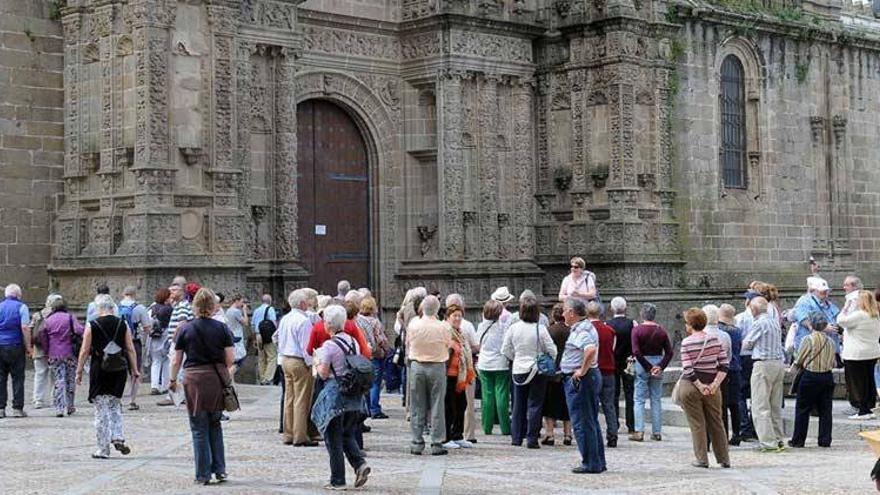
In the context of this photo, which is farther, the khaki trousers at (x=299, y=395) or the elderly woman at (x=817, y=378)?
the elderly woman at (x=817, y=378)

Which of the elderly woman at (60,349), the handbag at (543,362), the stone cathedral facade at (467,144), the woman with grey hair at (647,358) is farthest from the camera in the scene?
the stone cathedral facade at (467,144)

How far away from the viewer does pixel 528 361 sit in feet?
53.8

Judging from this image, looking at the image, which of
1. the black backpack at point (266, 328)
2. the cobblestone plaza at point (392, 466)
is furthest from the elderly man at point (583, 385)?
the black backpack at point (266, 328)

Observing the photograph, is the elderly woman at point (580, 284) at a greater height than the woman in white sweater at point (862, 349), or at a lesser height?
greater

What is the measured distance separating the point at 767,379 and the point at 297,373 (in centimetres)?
549

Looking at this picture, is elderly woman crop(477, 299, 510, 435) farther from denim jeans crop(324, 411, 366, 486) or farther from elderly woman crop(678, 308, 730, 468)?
denim jeans crop(324, 411, 366, 486)

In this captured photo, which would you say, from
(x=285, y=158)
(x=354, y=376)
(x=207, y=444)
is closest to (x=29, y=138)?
(x=285, y=158)

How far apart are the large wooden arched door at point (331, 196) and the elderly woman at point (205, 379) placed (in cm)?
1307

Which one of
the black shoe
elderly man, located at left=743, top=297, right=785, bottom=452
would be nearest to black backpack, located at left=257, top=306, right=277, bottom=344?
the black shoe

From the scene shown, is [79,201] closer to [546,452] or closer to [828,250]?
[546,452]

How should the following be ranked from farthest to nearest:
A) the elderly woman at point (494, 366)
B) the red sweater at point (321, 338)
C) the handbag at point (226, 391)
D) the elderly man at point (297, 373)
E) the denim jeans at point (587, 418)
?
the elderly woman at point (494, 366)
the elderly man at point (297, 373)
the red sweater at point (321, 338)
the denim jeans at point (587, 418)
the handbag at point (226, 391)

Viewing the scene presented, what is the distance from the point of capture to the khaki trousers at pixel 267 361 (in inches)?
869

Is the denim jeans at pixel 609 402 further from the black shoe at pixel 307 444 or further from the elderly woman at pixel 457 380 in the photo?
the black shoe at pixel 307 444

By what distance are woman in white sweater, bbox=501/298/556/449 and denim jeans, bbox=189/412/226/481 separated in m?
4.38
